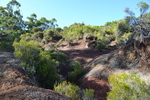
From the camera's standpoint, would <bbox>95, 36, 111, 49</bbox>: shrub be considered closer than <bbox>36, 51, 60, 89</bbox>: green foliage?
No

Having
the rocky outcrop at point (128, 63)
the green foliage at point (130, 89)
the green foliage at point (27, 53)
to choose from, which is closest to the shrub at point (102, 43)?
the rocky outcrop at point (128, 63)

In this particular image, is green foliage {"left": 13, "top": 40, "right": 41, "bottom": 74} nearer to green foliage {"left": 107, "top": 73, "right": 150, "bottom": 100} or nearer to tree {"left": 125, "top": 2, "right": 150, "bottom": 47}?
green foliage {"left": 107, "top": 73, "right": 150, "bottom": 100}

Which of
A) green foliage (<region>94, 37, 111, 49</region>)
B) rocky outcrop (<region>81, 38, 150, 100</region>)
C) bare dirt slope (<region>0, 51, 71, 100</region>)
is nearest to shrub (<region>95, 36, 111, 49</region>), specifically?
green foliage (<region>94, 37, 111, 49</region>)

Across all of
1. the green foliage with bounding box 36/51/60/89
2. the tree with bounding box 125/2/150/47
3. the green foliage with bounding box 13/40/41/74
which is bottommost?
the green foliage with bounding box 36/51/60/89

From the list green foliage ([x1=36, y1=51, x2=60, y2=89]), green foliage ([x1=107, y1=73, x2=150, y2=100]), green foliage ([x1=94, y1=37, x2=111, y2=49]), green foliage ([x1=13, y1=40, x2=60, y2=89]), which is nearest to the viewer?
green foliage ([x1=107, y1=73, x2=150, y2=100])

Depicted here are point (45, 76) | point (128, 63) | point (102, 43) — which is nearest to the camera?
point (45, 76)

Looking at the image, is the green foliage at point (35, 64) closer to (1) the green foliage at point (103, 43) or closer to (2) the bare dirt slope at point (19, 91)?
(2) the bare dirt slope at point (19, 91)

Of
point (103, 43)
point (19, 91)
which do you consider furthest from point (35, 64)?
point (103, 43)

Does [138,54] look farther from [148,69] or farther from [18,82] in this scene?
[18,82]

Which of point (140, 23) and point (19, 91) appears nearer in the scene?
point (19, 91)

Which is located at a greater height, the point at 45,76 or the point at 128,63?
the point at 128,63

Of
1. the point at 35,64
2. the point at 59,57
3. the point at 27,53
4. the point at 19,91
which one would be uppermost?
the point at 27,53

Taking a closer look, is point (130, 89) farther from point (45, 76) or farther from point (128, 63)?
point (128, 63)

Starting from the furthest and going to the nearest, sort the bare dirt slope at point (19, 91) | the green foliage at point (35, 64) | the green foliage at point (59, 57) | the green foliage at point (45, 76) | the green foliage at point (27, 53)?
the green foliage at point (59, 57) → the green foliage at point (45, 76) → the green foliage at point (35, 64) → the green foliage at point (27, 53) → the bare dirt slope at point (19, 91)
